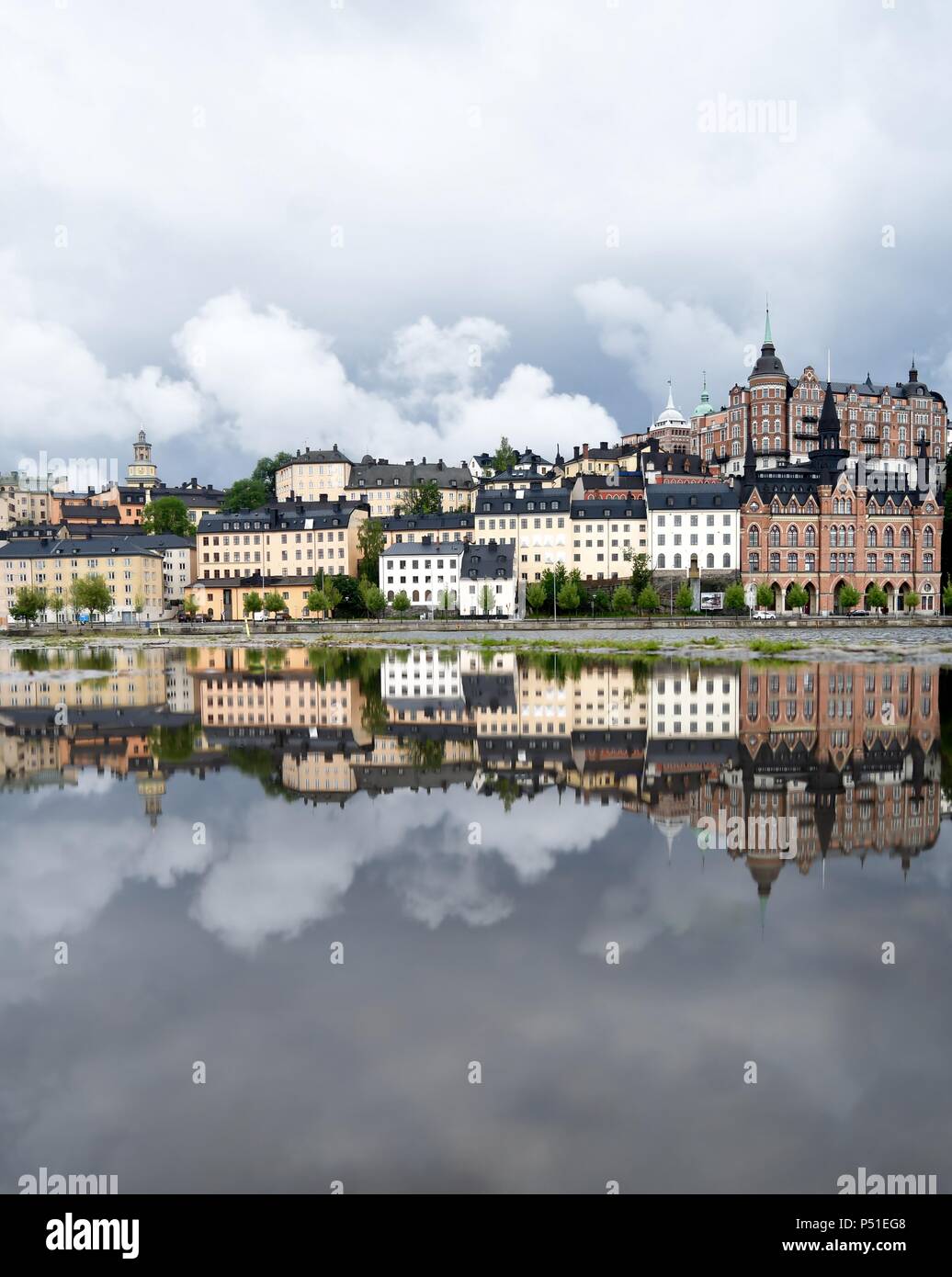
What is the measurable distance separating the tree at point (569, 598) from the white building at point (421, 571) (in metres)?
16.9

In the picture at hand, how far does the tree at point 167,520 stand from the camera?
157 meters

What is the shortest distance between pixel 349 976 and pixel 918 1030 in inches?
199

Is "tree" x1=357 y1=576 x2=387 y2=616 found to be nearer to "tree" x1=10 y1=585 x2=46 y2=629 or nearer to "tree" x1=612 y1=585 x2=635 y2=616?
"tree" x1=612 y1=585 x2=635 y2=616

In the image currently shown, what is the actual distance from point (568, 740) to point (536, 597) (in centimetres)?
8032

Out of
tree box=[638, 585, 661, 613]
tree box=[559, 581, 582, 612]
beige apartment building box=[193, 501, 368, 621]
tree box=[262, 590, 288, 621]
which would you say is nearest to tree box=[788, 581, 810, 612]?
tree box=[638, 585, 661, 613]

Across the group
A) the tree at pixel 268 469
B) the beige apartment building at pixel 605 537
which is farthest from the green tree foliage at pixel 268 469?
the beige apartment building at pixel 605 537

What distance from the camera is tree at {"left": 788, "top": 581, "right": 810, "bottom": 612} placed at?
360 ft

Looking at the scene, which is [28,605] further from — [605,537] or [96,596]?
[605,537]

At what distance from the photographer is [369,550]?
405 feet

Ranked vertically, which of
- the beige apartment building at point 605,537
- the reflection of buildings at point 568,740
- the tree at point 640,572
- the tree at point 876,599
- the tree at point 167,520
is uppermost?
the tree at point 167,520

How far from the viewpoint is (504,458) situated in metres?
161

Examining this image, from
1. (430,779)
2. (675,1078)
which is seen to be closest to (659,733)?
(430,779)

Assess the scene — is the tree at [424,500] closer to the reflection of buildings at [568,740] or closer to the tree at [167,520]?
the tree at [167,520]

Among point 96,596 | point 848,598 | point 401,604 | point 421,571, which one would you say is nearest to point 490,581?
point 421,571
